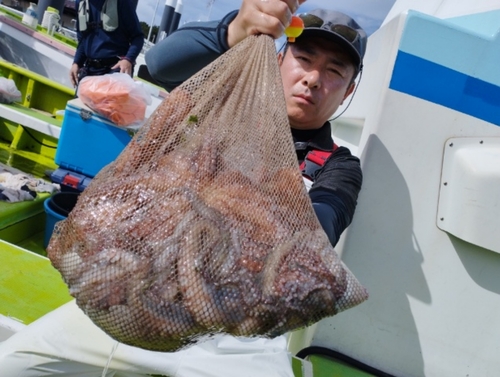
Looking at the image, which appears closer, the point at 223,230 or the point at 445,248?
the point at 223,230

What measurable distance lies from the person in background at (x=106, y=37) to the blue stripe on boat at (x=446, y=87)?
12.8ft

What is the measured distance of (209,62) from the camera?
2.03m

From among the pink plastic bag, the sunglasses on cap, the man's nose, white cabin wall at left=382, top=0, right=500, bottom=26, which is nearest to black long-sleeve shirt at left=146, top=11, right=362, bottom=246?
the man's nose

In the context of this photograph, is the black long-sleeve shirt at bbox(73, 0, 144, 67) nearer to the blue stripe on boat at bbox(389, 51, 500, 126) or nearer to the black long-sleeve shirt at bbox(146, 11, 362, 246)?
the black long-sleeve shirt at bbox(146, 11, 362, 246)

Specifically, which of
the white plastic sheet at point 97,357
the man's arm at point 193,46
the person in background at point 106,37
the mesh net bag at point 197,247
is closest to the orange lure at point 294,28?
the man's arm at point 193,46

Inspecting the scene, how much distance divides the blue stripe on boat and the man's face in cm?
30

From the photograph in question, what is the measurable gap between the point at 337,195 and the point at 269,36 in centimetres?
63

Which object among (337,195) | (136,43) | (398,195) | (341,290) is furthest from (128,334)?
(136,43)

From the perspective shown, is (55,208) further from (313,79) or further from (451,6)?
(451,6)

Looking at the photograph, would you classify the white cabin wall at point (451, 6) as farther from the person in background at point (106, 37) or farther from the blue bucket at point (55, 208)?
the person in background at point (106, 37)

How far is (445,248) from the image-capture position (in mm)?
2232

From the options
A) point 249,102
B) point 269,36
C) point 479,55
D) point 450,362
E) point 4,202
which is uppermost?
point 479,55

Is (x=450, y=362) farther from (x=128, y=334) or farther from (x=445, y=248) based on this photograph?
(x=128, y=334)

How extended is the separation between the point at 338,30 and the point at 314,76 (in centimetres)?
23
